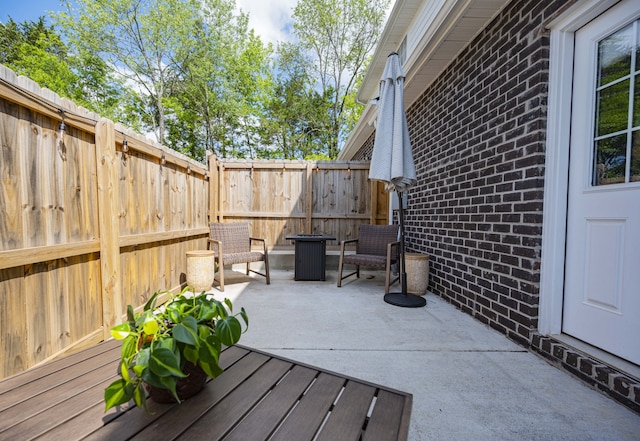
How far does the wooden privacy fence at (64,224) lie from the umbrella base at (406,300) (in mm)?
2569

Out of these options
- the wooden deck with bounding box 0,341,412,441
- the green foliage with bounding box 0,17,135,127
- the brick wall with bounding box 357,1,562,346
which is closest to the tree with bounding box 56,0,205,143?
the green foliage with bounding box 0,17,135,127

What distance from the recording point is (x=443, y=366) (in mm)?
1842

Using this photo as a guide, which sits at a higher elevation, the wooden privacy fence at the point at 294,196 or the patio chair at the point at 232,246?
the wooden privacy fence at the point at 294,196

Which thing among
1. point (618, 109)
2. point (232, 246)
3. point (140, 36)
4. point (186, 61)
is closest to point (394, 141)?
point (618, 109)

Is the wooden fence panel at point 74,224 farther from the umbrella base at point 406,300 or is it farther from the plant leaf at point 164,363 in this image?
the umbrella base at point 406,300

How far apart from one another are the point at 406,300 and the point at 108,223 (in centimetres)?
290

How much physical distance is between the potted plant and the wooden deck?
2.8 inches

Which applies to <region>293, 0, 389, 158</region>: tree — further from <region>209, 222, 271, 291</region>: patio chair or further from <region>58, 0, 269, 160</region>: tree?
<region>209, 222, 271, 291</region>: patio chair

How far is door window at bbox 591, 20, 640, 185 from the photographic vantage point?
5.17ft

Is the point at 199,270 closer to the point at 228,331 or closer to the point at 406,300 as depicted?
the point at 406,300

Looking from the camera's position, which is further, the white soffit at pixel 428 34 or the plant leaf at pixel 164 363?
the white soffit at pixel 428 34

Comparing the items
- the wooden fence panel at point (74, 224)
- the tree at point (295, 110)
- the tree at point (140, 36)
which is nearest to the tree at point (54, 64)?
the tree at point (140, 36)

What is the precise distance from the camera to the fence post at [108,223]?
2.11m

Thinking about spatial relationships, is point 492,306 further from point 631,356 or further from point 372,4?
point 372,4
